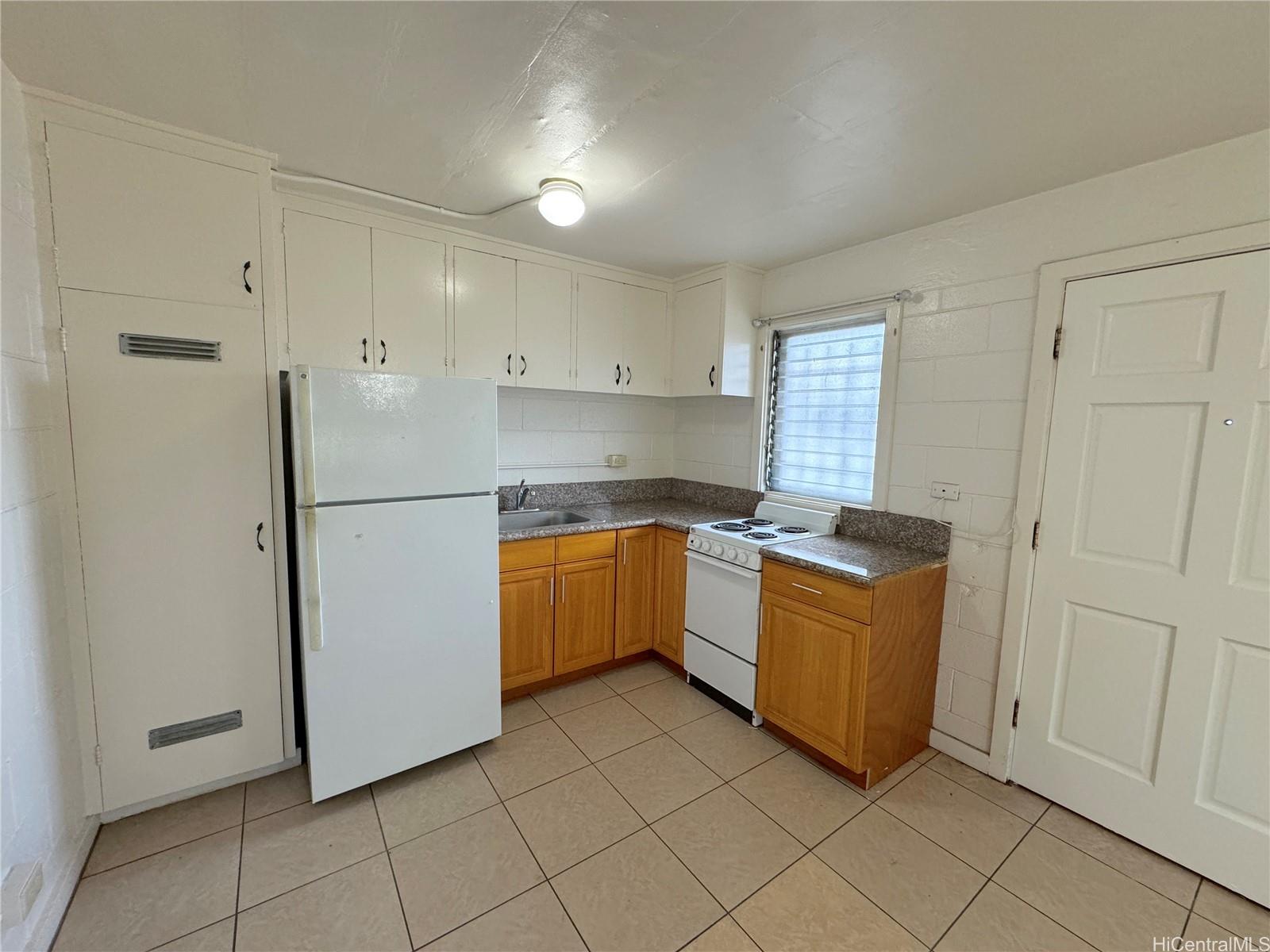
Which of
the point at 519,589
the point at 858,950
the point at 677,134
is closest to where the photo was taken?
the point at 858,950

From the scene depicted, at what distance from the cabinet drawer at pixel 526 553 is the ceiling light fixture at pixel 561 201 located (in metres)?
1.42

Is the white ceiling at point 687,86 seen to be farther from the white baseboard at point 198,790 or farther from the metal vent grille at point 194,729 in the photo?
the white baseboard at point 198,790

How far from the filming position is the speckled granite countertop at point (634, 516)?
2527mm

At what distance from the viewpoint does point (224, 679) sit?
1.88 metres

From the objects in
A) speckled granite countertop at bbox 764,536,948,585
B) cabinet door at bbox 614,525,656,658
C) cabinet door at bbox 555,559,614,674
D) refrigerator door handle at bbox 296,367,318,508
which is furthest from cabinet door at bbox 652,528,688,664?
refrigerator door handle at bbox 296,367,318,508

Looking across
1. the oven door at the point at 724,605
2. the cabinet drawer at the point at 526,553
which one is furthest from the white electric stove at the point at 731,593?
the cabinet drawer at the point at 526,553

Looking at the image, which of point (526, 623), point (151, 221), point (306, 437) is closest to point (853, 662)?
point (526, 623)

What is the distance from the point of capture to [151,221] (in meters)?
1.66

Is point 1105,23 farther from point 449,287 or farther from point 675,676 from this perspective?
point 675,676

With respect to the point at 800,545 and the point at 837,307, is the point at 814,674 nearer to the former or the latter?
the point at 800,545

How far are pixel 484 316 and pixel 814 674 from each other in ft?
7.53

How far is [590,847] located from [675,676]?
1250 mm

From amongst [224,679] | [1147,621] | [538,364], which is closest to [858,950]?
[1147,621]

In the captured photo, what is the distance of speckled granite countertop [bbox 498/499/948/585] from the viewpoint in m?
2.01
